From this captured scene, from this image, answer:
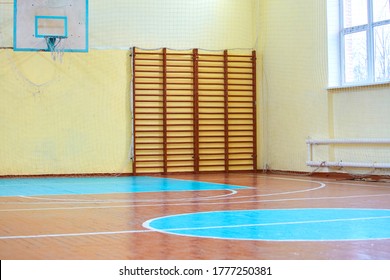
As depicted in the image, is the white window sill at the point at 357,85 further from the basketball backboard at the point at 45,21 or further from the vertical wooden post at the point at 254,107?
the basketball backboard at the point at 45,21

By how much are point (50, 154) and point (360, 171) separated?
6.91 m

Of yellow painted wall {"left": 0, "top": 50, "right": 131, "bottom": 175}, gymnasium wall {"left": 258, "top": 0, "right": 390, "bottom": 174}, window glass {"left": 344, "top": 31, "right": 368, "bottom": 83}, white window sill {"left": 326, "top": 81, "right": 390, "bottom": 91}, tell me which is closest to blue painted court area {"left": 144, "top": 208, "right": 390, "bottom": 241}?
white window sill {"left": 326, "top": 81, "right": 390, "bottom": 91}

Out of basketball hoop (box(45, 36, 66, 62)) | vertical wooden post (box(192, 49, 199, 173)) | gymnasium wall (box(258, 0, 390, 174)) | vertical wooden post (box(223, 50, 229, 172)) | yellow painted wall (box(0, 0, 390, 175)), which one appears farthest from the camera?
vertical wooden post (box(223, 50, 229, 172))

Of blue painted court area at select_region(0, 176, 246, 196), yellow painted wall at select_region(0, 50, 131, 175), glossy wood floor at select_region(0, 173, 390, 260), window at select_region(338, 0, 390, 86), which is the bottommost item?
glossy wood floor at select_region(0, 173, 390, 260)

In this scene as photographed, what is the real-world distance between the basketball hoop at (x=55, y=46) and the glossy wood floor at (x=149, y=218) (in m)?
5.08

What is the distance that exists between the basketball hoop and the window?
5931mm

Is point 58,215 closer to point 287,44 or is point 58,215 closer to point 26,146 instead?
point 26,146

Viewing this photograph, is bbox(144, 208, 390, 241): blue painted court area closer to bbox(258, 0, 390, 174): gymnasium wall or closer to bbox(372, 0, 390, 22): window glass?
bbox(258, 0, 390, 174): gymnasium wall

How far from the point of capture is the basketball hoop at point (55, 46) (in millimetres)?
13584

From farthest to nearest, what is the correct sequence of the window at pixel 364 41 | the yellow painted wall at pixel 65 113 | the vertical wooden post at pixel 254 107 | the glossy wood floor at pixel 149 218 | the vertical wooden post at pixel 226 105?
the vertical wooden post at pixel 254 107
the vertical wooden post at pixel 226 105
the yellow painted wall at pixel 65 113
the window at pixel 364 41
the glossy wood floor at pixel 149 218

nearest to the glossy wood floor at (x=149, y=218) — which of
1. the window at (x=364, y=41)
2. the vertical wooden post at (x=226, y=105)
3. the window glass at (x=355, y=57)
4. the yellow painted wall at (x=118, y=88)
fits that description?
the window at (x=364, y=41)

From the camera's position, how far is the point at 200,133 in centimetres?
1555

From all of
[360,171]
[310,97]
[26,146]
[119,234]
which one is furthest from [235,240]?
[26,146]

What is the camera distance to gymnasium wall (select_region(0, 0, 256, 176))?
47.7 ft
